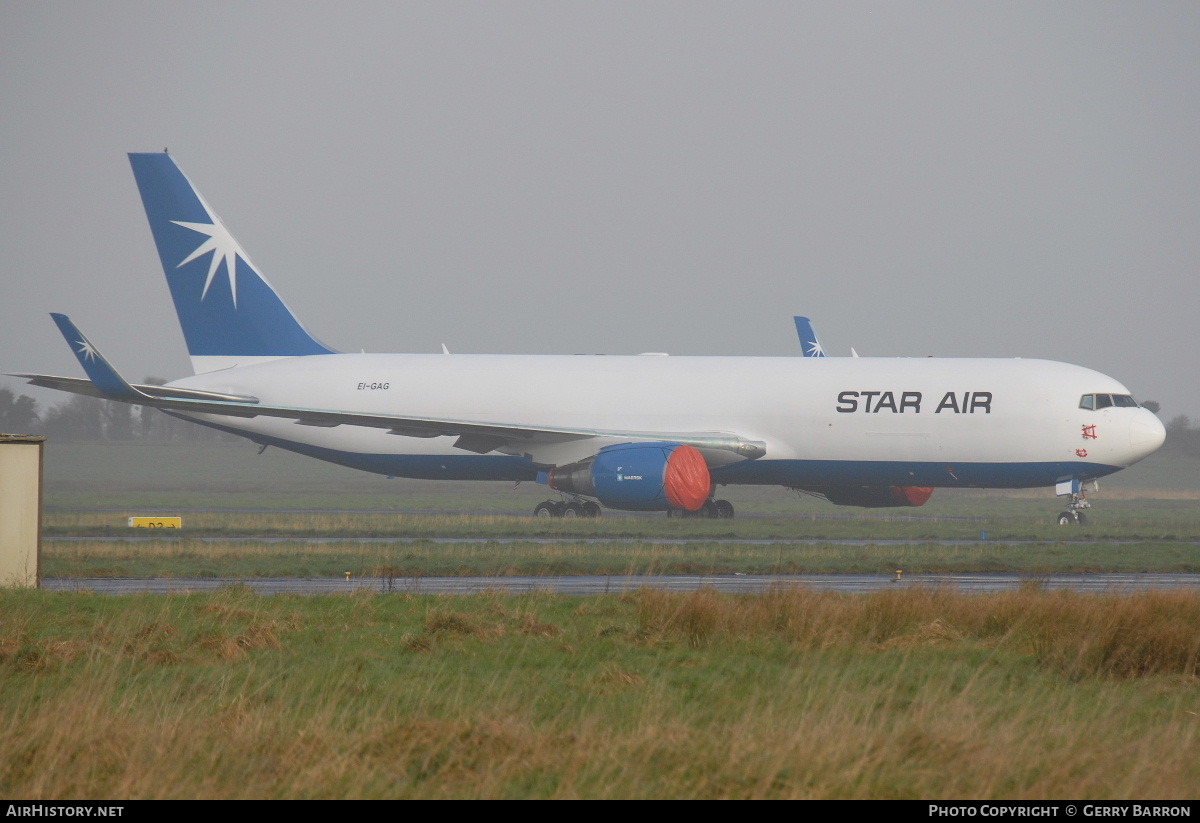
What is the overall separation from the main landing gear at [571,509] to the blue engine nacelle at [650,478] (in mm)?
2568

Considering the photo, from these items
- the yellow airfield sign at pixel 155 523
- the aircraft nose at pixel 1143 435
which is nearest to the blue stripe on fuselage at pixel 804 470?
the aircraft nose at pixel 1143 435

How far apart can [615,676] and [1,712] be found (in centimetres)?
488

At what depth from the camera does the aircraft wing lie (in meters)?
35.5

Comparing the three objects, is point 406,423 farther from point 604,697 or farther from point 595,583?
point 604,697

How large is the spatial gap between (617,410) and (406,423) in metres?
6.16

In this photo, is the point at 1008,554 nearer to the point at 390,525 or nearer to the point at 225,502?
the point at 390,525

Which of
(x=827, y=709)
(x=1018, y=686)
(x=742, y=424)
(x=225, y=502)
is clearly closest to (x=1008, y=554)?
(x=742, y=424)

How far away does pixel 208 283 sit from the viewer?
42219mm

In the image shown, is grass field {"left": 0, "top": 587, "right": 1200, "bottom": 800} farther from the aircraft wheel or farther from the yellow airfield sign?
the aircraft wheel

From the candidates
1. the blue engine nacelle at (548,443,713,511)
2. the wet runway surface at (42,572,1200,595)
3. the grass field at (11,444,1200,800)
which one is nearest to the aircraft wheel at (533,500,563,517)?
the blue engine nacelle at (548,443,713,511)

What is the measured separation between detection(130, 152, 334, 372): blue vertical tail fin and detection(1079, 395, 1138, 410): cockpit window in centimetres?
2402

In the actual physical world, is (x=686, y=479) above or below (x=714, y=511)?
above

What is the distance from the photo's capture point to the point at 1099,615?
13414 millimetres

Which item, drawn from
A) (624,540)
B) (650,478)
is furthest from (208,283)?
(624,540)
